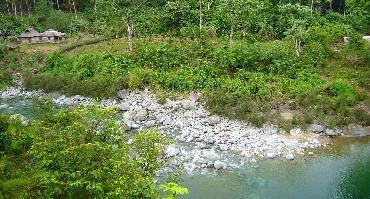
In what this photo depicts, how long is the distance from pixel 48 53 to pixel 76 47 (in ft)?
8.83

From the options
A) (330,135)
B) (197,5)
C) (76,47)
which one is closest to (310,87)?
(330,135)

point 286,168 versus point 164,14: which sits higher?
point 164,14

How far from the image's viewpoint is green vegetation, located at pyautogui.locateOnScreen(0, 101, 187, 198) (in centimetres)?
1667

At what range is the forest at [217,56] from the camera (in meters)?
37.1

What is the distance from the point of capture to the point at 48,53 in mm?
48594

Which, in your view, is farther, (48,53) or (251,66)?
(48,53)

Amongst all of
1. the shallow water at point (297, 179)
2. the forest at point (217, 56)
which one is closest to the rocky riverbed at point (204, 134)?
the forest at point (217, 56)

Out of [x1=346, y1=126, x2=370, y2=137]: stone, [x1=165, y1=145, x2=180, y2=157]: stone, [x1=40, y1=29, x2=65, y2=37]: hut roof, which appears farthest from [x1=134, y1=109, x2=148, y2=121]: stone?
[x1=40, y1=29, x2=65, y2=37]: hut roof

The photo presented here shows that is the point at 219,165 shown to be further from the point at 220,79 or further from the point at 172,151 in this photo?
the point at 220,79

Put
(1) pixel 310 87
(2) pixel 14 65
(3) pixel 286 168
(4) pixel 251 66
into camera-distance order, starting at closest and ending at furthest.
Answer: (3) pixel 286 168 → (1) pixel 310 87 → (4) pixel 251 66 → (2) pixel 14 65

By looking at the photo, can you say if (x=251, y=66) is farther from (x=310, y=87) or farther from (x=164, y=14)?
(x=164, y=14)

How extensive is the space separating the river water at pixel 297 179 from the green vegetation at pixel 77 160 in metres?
9.29

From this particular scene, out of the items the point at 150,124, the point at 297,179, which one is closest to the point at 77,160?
the point at 297,179

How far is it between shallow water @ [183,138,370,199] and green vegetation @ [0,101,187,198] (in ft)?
31.6
